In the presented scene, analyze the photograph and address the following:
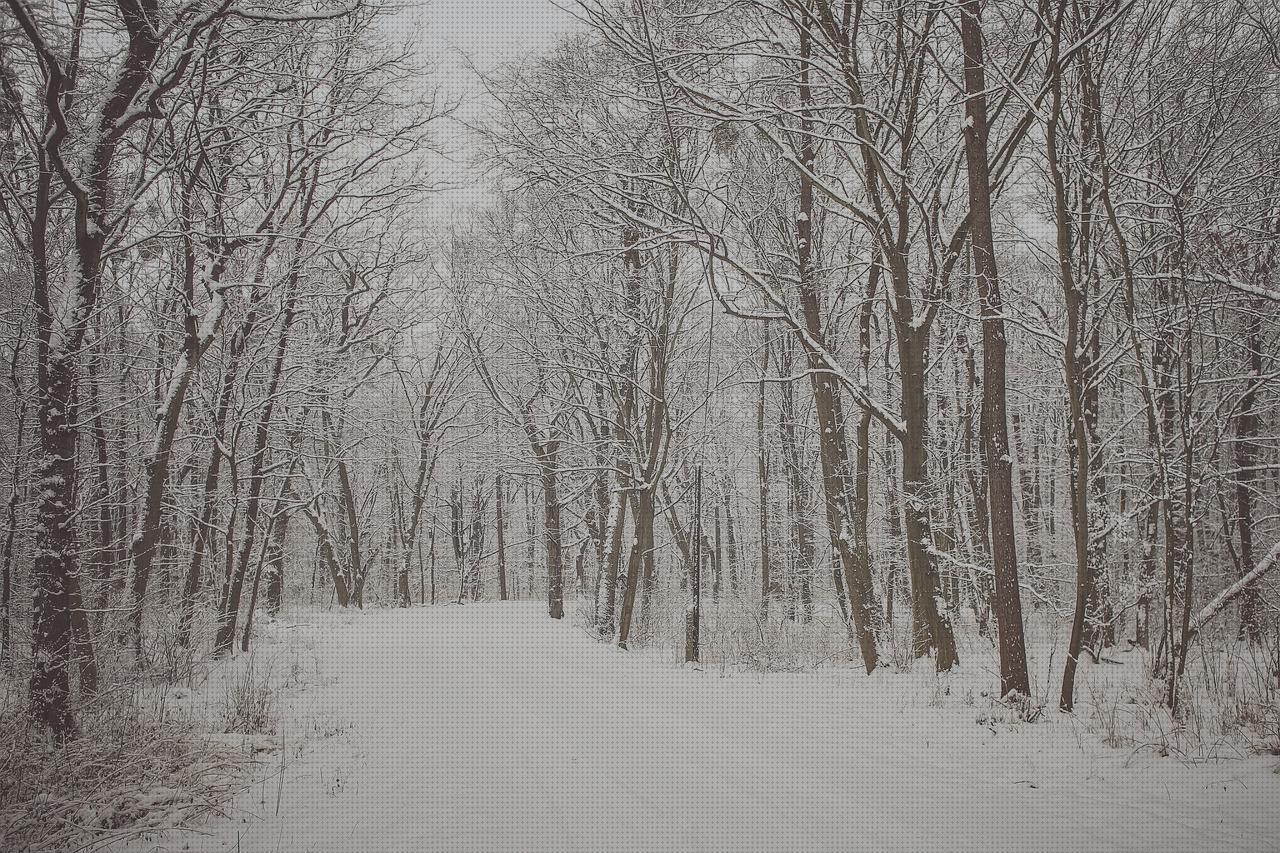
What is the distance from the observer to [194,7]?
6.09m

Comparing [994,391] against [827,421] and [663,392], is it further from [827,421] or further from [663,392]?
[663,392]

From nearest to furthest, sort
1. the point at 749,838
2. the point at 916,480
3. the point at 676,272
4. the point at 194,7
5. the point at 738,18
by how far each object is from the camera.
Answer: the point at 749,838 → the point at 194,7 → the point at 916,480 → the point at 738,18 → the point at 676,272

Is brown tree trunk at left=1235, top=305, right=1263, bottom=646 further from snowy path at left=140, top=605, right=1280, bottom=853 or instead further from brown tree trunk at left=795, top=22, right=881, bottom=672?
snowy path at left=140, top=605, right=1280, bottom=853

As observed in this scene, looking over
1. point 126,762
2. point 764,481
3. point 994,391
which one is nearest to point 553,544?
point 764,481

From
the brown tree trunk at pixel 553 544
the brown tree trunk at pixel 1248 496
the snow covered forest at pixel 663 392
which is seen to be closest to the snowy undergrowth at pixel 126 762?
the snow covered forest at pixel 663 392

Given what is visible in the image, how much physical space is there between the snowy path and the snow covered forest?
0.04 m

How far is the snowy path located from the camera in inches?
137

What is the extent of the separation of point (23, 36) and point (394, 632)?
42.9ft

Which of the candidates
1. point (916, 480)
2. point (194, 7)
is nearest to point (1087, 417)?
point (916, 480)

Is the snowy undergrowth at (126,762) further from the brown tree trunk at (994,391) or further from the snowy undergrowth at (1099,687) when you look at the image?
the brown tree trunk at (994,391)

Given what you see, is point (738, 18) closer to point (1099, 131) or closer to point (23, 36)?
point (1099, 131)

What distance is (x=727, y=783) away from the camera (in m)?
4.26

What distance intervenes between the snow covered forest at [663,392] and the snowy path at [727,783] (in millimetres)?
38

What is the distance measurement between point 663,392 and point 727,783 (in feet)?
27.3
